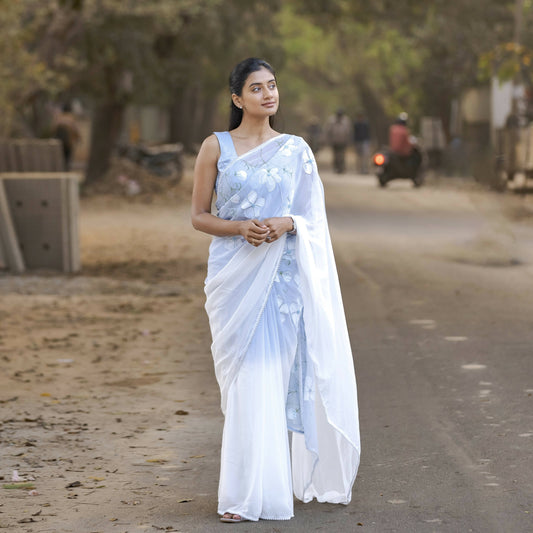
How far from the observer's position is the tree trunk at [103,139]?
29703 millimetres

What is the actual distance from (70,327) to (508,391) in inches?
168

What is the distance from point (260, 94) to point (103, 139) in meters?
25.2

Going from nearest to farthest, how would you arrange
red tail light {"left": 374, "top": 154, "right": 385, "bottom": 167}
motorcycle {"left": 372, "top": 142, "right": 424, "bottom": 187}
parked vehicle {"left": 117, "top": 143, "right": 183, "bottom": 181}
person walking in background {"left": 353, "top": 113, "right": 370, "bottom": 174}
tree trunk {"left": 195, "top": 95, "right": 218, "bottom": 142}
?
red tail light {"left": 374, "top": 154, "right": 385, "bottom": 167}
motorcycle {"left": 372, "top": 142, "right": 424, "bottom": 187}
parked vehicle {"left": 117, "top": 143, "right": 183, "bottom": 181}
person walking in background {"left": 353, "top": 113, "right": 370, "bottom": 174}
tree trunk {"left": 195, "top": 95, "right": 218, "bottom": 142}

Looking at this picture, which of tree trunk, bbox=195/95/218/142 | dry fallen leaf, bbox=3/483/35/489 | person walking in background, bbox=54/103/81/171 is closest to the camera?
dry fallen leaf, bbox=3/483/35/489

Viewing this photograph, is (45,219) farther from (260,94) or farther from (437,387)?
(260,94)

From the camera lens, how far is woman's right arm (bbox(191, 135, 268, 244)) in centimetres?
495

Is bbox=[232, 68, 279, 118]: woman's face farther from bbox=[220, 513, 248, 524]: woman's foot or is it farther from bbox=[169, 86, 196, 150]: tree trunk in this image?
bbox=[169, 86, 196, 150]: tree trunk

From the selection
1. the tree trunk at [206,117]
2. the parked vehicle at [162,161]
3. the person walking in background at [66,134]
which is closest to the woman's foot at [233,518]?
the person walking in background at [66,134]

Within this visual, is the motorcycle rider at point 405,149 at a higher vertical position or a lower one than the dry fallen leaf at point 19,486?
higher

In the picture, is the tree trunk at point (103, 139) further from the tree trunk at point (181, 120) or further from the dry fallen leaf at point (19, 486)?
the dry fallen leaf at point (19, 486)

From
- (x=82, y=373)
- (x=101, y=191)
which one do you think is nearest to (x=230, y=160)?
(x=82, y=373)

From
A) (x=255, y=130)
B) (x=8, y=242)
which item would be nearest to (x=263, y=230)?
(x=255, y=130)

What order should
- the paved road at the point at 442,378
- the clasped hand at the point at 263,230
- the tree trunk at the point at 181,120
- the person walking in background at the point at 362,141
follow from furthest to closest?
the tree trunk at the point at 181,120
the person walking in background at the point at 362,141
the paved road at the point at 442,378
the clasped hand at the point at 263,230

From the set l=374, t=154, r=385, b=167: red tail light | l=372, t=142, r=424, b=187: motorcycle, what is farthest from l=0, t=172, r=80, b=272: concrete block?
l=372, t=142, r=424, b=187: motorcycle
